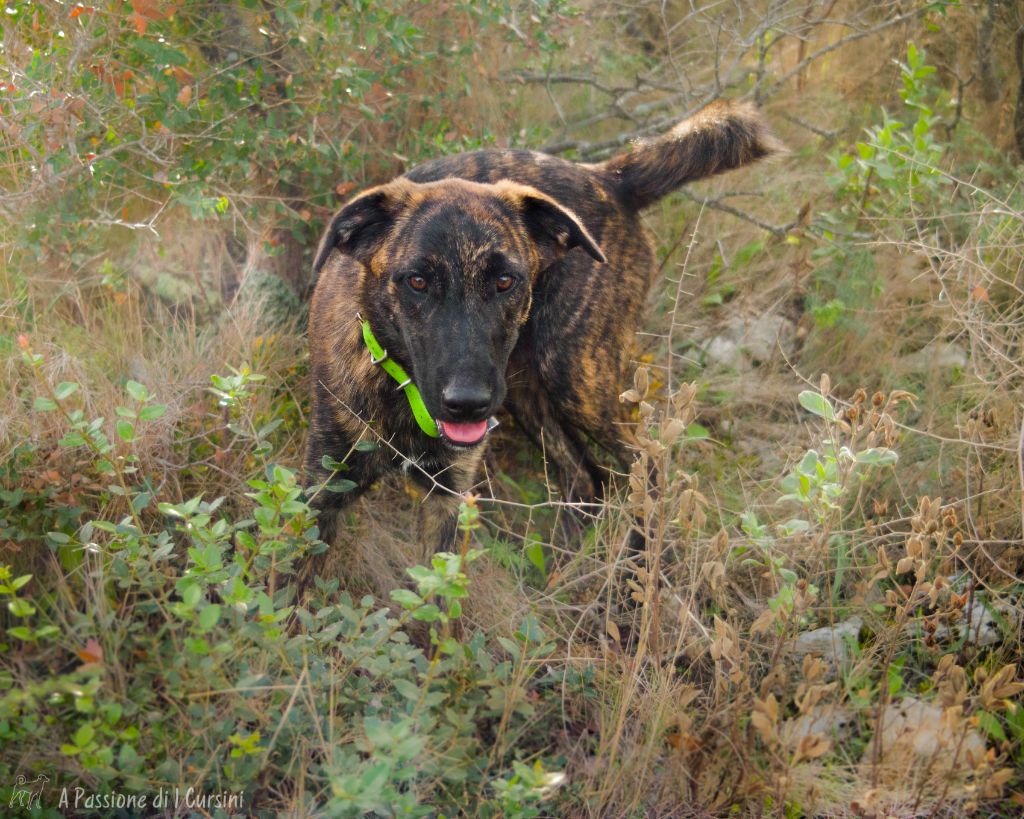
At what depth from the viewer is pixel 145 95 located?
12.5ft

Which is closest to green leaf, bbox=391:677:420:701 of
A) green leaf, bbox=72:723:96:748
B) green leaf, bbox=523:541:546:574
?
green leaf, bbox=72:723:96:748

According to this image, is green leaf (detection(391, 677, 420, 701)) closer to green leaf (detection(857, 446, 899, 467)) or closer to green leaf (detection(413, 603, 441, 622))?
green leaf (detection(413, 603, 441, 622))

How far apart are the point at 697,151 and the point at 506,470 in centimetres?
169

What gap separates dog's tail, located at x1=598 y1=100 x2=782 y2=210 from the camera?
4008mm

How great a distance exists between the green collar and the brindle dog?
0.10ft

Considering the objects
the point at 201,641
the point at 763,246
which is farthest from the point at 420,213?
the point at 763,246

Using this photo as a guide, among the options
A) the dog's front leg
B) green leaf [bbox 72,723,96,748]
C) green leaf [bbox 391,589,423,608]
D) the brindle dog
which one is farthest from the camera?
the dog's front leg

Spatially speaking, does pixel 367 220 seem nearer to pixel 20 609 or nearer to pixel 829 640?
pixel 20 609

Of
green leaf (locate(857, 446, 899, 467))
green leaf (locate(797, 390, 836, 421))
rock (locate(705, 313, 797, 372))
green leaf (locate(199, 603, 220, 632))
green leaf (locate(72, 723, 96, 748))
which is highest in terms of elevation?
green leaf (locate(797, 390, 836, 421))

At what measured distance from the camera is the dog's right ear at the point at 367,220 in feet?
10.9

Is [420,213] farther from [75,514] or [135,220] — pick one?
[135,220]

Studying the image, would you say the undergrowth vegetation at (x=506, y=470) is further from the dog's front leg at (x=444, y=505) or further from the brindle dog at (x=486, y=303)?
the brindle dog at (x=486, y=303)

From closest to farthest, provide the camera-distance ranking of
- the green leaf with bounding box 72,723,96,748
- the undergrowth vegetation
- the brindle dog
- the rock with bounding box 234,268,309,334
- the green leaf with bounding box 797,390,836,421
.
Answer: the green leaf with bounding box 72,723,96,748, the undergrowth vegetation, the green leaf with bounding box 797,390,836,421, the brindle dog, the rock with bounding box 234,268,309,334

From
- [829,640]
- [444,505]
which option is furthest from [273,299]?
[829,640]
